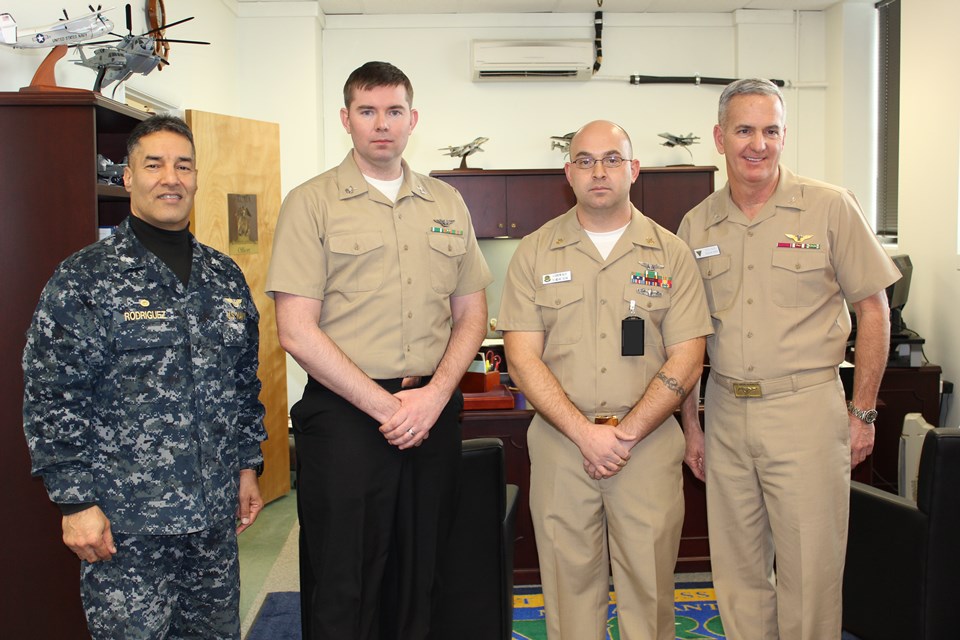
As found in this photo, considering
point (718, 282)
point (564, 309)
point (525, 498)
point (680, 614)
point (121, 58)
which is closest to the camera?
point (564, 309)

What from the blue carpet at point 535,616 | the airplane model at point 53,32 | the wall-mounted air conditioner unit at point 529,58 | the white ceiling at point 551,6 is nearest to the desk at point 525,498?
the blue carpet at point 535,616

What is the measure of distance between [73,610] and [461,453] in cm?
153

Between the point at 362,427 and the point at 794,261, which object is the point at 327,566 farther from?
the point at 794,261

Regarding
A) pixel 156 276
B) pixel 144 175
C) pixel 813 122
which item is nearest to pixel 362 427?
pixel 156 276

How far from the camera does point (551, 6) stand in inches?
267

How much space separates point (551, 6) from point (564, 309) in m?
5.04

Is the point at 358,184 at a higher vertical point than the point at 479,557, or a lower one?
higher

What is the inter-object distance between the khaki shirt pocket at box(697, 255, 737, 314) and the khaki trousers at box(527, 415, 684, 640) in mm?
408

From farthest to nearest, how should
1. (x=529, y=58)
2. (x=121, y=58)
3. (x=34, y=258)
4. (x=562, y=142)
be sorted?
(x=562, y=142)
(x=529, y=58)
(x=121, y=58)
(x=34, y=258)

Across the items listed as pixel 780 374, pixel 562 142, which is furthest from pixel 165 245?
pixel 562 142

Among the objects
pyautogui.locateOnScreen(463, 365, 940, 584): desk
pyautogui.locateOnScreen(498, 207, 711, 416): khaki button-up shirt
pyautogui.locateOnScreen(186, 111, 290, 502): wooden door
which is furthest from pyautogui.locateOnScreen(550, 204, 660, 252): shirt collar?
pyautogui.locateOnScreen(186, 111, 290, 502): wooden door

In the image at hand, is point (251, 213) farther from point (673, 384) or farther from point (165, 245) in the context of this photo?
point (673, 384)

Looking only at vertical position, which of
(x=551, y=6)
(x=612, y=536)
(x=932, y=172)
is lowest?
(x=612, y=536)

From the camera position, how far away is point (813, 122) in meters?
7.03
